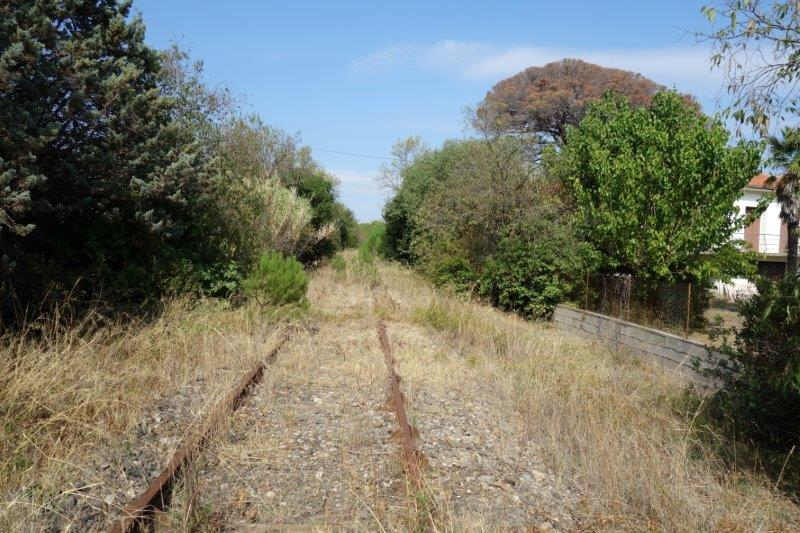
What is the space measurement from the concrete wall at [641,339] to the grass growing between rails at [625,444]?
0.46m

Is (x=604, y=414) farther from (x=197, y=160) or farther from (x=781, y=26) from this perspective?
(x=197, y=160)

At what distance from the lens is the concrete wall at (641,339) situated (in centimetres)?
955

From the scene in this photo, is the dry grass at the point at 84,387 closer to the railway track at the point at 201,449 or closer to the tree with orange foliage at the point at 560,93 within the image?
the railway track at the point at 201,449

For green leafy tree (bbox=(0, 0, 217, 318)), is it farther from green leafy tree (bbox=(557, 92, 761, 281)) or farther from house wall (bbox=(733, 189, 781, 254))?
house wall (bbox=(733, 189, 781, 254))

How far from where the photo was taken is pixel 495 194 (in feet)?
58.7

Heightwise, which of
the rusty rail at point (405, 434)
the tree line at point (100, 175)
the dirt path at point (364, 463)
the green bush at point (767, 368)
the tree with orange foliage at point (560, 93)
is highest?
the tree with orange foliage at point (560, 93)

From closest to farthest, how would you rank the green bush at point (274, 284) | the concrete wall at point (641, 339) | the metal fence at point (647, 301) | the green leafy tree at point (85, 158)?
the green leafy tree at point (85, 158) → the concrete wall at point (641, 339) → the metal fence at point (647, 301) → the green bush at point (274, 284)

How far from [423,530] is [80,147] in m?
8.12

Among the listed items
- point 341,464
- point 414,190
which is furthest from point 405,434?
point 414,190

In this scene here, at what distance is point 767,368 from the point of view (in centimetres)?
566

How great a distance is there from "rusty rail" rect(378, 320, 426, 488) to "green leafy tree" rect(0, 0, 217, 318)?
491cm

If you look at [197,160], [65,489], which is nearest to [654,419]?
[65,489]

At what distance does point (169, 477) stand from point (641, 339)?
9.64 meters

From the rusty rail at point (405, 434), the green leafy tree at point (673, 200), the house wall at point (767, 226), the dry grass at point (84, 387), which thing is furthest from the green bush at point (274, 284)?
the house wall at point (767, 226)
